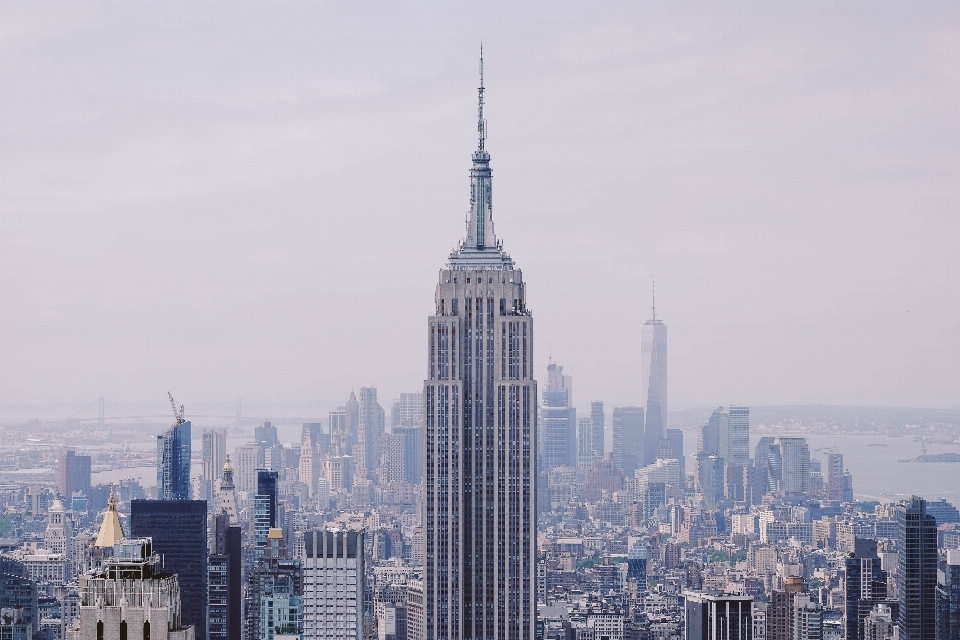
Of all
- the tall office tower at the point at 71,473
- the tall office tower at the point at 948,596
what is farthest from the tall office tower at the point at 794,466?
the tall office tower at the point at 71,473

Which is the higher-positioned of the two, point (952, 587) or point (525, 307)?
point (525, 307)

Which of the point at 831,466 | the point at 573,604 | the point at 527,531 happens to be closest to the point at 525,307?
the point at 527,531

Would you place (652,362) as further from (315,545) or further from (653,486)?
(653,486)

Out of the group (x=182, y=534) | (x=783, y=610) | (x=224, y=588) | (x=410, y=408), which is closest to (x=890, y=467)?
(x=783, y=610)

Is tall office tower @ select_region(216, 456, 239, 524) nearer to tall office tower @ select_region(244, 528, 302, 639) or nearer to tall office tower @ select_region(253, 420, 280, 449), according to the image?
tall office tower @ select_region(253, 420, 280, 449)

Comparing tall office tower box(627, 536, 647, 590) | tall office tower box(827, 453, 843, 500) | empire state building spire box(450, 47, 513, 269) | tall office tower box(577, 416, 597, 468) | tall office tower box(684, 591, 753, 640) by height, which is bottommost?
tall office tower box(684, 591, 753, 640)

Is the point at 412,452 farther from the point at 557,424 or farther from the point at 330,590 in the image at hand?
the point at 557,424

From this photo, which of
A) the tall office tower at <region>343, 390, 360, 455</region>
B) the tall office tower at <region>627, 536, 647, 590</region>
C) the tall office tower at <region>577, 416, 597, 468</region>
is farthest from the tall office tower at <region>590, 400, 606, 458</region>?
the tall office tower at <region>343, 390, 360, 455</region>
